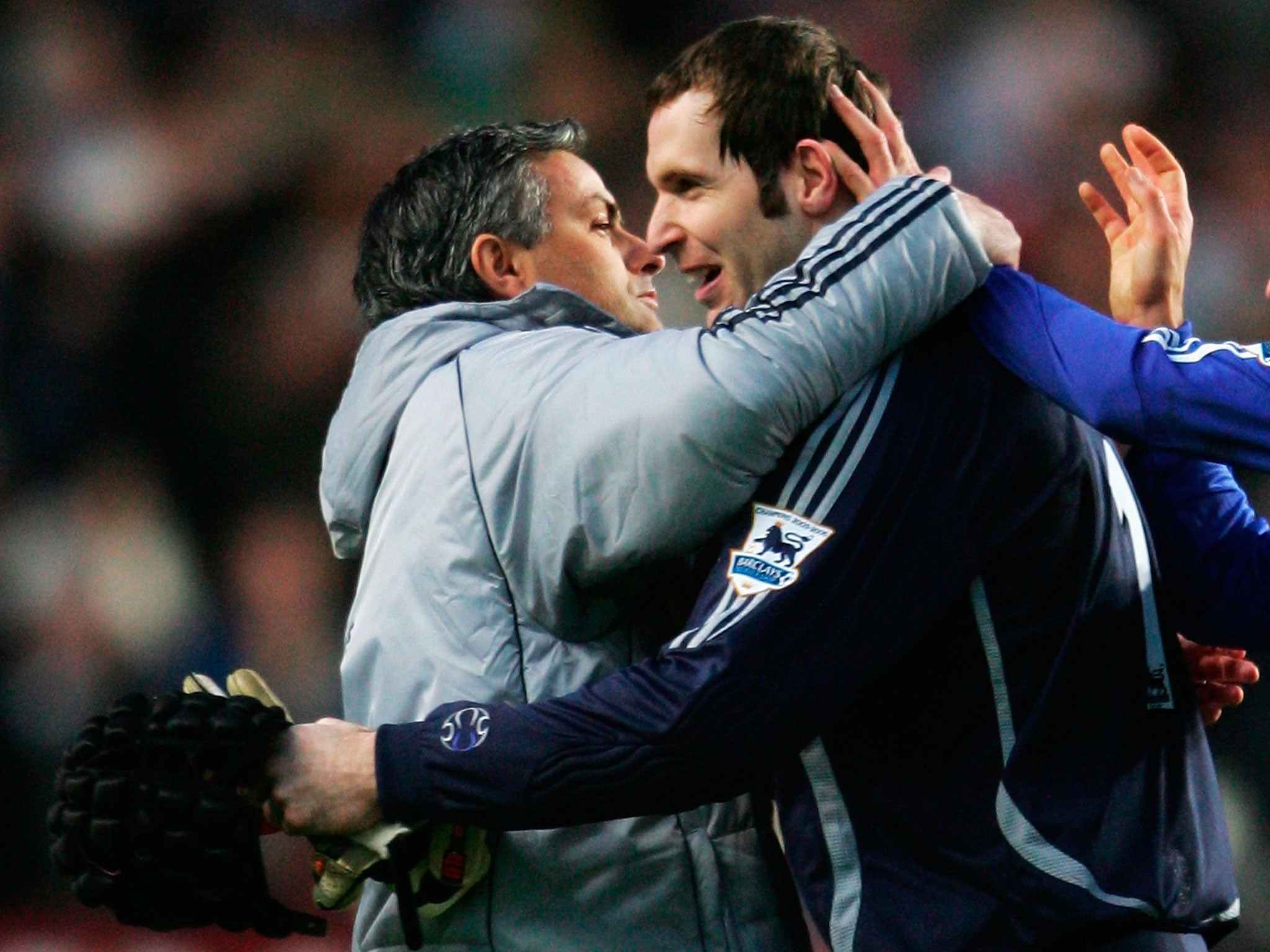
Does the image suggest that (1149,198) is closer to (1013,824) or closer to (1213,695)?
(1213,695)

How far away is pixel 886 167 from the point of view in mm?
1933

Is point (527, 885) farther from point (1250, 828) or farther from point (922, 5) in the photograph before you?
point (922, 5)

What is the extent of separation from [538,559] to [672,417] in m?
0.23

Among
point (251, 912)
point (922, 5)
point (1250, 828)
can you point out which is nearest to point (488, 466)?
point (251, 912)

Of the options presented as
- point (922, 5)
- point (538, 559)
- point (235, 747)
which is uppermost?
point (922, 5)

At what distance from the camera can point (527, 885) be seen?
5.98 feet

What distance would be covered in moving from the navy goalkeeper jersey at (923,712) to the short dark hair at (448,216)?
74cm

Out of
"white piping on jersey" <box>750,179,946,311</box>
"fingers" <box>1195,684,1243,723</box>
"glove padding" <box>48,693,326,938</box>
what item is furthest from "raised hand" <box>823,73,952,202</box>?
"glove padding" <box>48,693,326,938</box>

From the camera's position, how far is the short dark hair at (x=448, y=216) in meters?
2.29

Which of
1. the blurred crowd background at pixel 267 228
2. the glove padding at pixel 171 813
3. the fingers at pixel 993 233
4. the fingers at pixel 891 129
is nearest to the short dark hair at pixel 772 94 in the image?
the fingers at pixel 891 129

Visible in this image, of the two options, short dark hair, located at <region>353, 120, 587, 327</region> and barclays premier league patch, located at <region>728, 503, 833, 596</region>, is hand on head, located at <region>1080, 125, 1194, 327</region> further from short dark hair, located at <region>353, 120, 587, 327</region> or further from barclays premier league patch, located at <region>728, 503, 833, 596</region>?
short dark hair, located at <region>353, 120, 587, 327</region>

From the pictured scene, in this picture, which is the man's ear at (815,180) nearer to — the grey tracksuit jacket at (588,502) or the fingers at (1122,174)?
the grey tracksuit jacket at (588,502)

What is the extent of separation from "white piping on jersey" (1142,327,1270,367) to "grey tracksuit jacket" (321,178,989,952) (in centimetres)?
19

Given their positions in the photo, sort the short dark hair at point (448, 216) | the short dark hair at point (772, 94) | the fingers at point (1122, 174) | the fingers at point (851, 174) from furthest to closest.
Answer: the short dark hair at point (448, 216) < the fingers at point (1122, 174) < the short dark hair at point (772, 94) < the fingers at point (851, 174)
